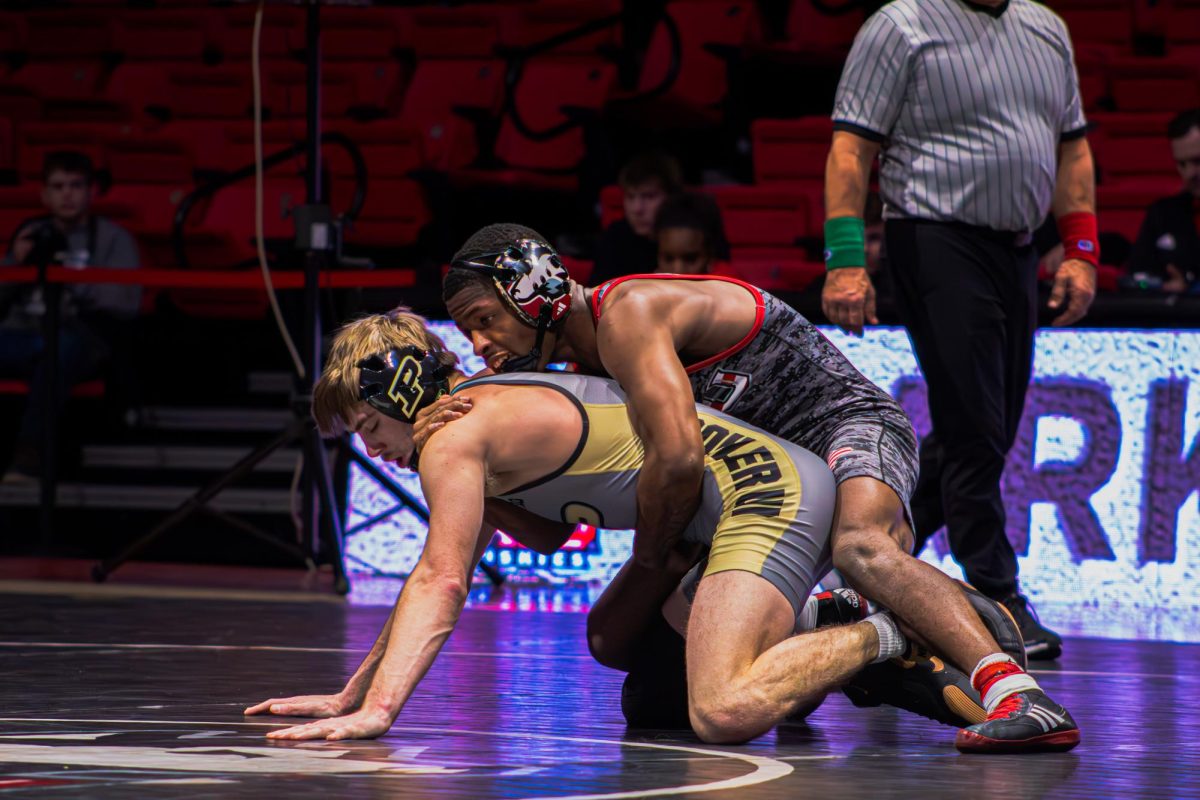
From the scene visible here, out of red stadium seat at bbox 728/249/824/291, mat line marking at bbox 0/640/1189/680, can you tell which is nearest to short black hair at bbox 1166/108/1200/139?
red stadium seat at bbox 728/249/824/291

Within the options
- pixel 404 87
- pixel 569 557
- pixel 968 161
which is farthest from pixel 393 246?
pixel 968 161

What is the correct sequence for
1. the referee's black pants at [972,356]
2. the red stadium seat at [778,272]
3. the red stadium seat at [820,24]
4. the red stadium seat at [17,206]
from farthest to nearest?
the red stadium seat at [820,24]
the red stadium seat at [17,206]
the red stadium seat at [778,272]
the referee's black pants at [972,356]

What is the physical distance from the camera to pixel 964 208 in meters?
4.23

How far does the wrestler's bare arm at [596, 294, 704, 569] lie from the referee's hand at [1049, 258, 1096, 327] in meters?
1.58

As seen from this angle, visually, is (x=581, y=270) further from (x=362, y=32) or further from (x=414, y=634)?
(x=414, y=634)

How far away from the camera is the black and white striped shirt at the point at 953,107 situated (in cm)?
425

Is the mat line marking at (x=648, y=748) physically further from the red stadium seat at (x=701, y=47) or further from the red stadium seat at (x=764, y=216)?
the red stadium seat at (x=701, y=47)

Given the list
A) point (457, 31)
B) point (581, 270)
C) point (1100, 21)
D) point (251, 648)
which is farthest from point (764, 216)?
point (251, 648)

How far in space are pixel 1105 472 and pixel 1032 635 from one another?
139 cm

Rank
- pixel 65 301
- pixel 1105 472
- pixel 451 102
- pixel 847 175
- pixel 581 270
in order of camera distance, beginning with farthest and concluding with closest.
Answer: pixel 451 102
pixel 65 301
pixel 581 270
pixel 1105 472
pixel 847 175

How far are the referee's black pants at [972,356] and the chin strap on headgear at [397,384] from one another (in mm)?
1458

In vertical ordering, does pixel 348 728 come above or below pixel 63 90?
below

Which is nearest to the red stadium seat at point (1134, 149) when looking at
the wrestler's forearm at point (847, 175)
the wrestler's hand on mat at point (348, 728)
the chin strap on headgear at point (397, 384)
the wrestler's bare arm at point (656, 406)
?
the wrestler's forearm at point (847, 175)

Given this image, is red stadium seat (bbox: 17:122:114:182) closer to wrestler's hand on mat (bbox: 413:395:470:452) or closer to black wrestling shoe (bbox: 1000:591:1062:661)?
black wrestling shoe (bbox: 1000:591:1062:661)
